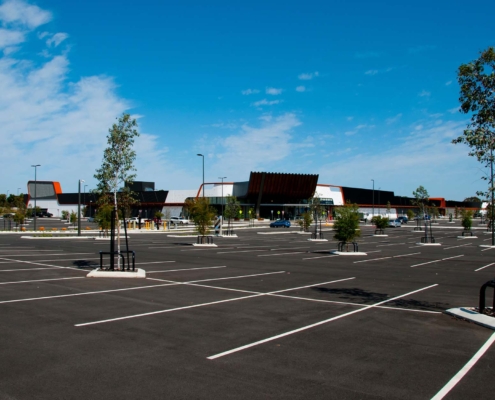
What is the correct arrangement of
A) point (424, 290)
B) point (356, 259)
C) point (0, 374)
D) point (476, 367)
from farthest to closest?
point (356, 259) < point (424, 290) < point (476, 367) < point (0, 374)

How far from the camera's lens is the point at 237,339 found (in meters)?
8.03

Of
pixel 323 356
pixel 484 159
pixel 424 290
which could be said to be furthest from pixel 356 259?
pixel 323 356

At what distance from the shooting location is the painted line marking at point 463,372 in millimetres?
5660

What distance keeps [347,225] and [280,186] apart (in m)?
71.3

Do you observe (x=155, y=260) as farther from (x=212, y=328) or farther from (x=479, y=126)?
(x=479, y=126)

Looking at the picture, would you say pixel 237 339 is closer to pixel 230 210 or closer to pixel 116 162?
pixel 116 162

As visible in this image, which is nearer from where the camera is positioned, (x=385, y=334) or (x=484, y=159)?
(x=385, y=334)

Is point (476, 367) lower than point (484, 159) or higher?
lower

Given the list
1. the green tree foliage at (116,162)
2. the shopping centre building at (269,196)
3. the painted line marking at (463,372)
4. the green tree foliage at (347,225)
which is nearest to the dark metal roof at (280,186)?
the shopping centre building at (269,196)

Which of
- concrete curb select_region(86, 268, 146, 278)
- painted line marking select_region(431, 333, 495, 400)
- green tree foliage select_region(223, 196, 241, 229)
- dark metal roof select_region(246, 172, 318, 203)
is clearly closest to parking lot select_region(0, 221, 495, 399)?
painted line marking select_region(431, 333, 495, 400)

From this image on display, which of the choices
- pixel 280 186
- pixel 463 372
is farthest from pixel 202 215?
pixel 280 186

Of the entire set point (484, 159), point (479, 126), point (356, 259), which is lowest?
point (356, 259)

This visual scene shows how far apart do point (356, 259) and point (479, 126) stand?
15018 millimetres

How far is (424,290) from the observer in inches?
556
